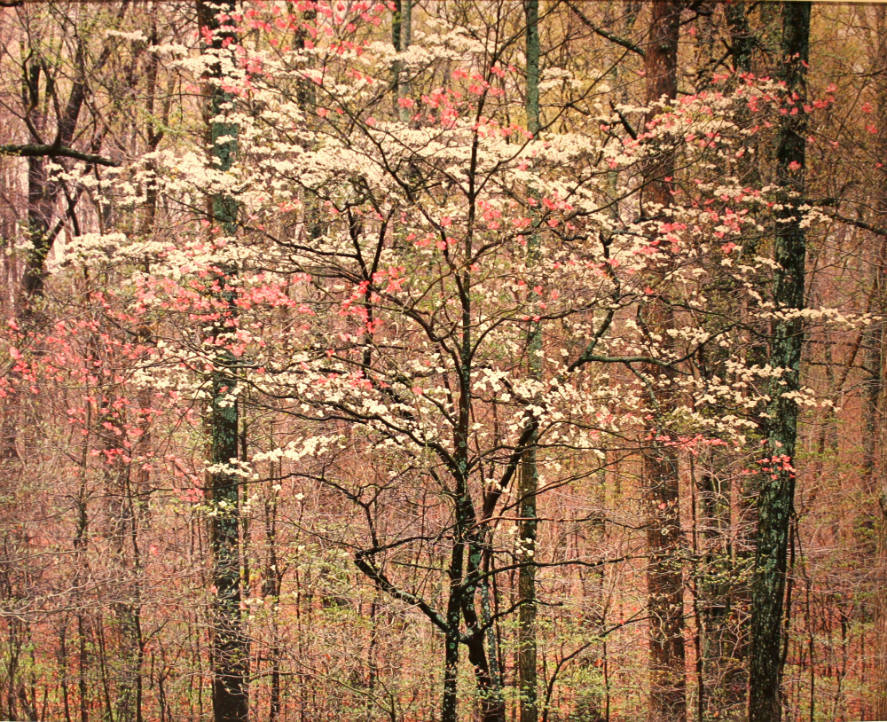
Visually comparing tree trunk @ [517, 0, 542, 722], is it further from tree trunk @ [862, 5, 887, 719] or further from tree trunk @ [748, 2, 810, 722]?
tree trunk @ [862, 5, 887, 719]

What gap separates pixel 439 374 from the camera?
4.33 meters

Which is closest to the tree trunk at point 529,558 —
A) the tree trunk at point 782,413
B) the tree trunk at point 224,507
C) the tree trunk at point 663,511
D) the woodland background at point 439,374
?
the woodland background at point 439,374

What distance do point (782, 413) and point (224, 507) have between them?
3709 mm

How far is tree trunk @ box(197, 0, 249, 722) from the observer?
4430 millimetres

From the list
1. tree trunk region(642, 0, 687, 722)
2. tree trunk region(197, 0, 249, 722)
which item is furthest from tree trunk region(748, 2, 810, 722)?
tree trunk region(197, 0, 249, 722)

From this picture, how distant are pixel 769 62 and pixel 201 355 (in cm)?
416

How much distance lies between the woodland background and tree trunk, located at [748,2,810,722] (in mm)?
20

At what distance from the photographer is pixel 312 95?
421cm

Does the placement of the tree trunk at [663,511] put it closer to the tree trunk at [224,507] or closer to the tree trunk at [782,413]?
the tree trunk at [782,413]

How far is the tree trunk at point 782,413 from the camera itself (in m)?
4.38

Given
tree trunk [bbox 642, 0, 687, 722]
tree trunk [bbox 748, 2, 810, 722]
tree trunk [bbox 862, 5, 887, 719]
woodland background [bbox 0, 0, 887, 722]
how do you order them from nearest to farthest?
woodland background [bbox 0, 0, 887, 722] → tree trunk [bbox 862, 5, 887, 719] → tree trunk [bbox 748, 2, 810, 722] → tree trunk [bbox 642, 0, 687, 722]

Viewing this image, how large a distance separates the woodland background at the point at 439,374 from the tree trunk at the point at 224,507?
0.03 metres

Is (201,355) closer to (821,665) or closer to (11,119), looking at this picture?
(11,119)

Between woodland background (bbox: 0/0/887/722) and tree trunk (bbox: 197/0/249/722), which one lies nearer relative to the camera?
woodland background (bbox: 0/0/887/722)
